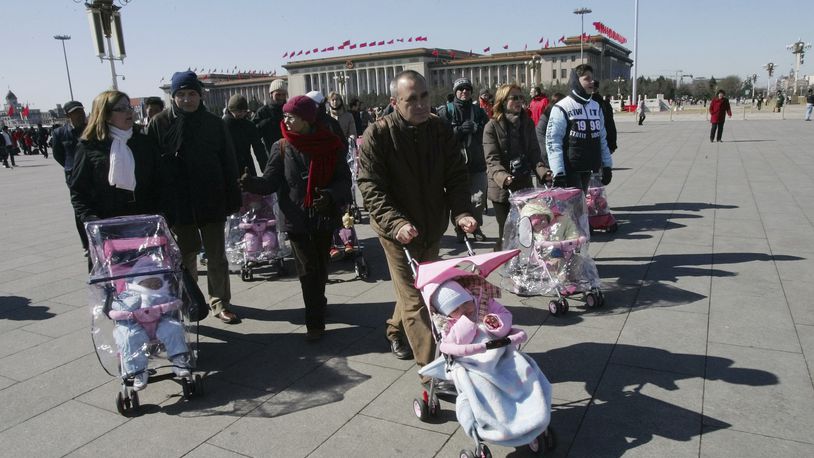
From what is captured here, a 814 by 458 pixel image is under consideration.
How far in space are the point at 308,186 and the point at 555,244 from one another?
7.36ft

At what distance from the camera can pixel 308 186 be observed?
4.43 metres

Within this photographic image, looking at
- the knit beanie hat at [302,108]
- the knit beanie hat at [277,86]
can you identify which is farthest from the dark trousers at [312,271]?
the knit beanie hat at [277,86]

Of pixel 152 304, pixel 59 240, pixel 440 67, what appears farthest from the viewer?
pixel 440 67

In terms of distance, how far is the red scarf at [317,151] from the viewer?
4.40 meters

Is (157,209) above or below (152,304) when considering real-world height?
above

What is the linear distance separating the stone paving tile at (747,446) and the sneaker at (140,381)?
3.23 m

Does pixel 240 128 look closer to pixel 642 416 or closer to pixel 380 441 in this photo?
pixel 380 441

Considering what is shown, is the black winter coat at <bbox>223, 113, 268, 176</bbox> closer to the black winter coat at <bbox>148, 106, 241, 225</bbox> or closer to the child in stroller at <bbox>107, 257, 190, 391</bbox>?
the black winter coat at <bbox>148, 106, 241, 225</bbox>

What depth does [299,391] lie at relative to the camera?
12.4ft

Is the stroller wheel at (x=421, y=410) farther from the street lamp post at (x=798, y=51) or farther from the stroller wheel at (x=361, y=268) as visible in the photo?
the street lamp post at (x=798, y=51)

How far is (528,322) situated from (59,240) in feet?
25.8

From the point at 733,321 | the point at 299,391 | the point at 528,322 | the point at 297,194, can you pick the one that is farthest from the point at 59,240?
the point at 733,321

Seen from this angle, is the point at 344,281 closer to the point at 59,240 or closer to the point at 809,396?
the point at 809,396

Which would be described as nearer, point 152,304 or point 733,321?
point 152,304
